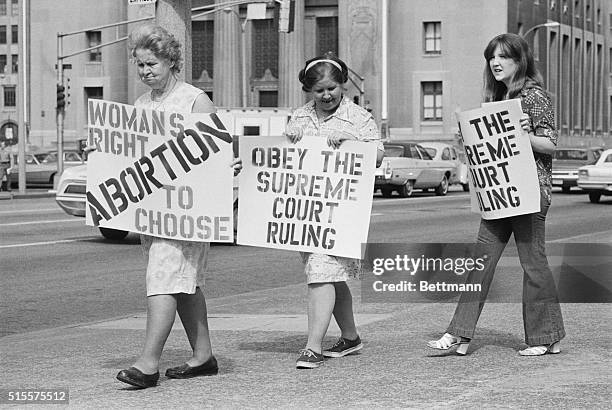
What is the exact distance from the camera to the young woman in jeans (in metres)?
8.06

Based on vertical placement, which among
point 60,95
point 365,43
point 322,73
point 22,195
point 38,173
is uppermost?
point 365,43

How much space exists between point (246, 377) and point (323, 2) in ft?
261

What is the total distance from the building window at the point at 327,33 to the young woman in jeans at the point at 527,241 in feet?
256

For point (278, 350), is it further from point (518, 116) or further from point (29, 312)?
point (29, 312)

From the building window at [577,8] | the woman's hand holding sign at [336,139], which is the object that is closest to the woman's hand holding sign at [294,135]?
the woman's hand holding sign at [336,139]

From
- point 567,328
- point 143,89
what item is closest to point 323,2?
point 143,89

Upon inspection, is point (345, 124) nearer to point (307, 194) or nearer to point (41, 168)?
point (307, 194)

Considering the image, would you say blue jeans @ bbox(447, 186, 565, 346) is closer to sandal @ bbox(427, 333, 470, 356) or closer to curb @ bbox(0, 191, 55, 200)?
sandal @ bbox(427, 333, 470, 356)

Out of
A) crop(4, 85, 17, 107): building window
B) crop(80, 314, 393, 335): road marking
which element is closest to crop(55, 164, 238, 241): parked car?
crop(80, 314, 393, 335): road marking

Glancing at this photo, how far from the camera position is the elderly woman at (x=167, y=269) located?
715 centimetres

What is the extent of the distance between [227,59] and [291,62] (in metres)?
4.36

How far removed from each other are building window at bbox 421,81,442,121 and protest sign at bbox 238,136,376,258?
7445 centimetres

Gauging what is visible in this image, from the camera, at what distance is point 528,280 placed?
8180 mm

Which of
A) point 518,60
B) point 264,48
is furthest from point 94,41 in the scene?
point 518,60
